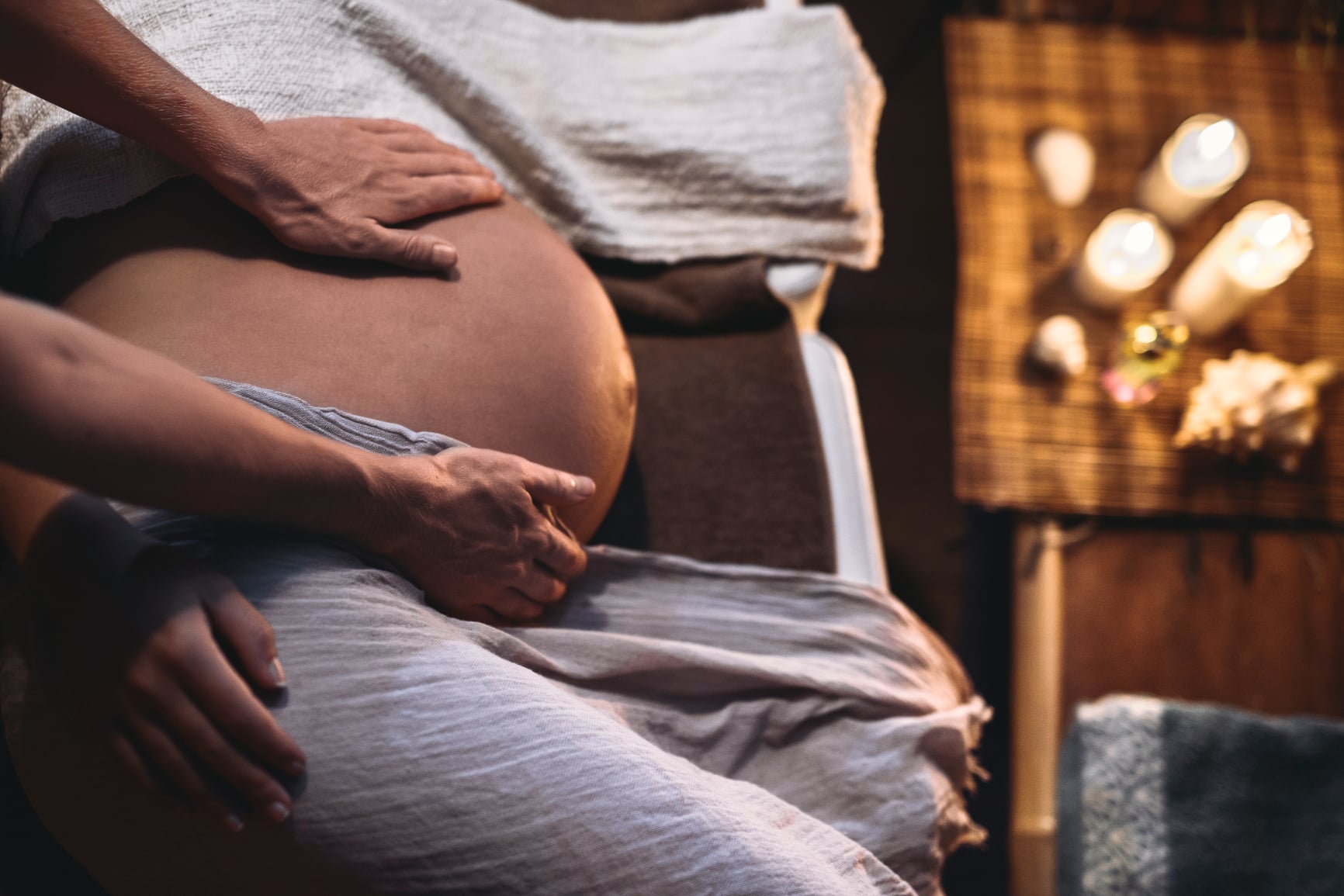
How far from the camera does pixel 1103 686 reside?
3.62ft

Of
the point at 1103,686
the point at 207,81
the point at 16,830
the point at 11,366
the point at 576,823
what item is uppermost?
the point at 207,81

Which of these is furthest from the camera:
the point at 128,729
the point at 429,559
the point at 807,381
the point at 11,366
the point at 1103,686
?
the point at 1103,686

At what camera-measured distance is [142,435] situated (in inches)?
17.6

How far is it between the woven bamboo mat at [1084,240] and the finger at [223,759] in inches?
32.6

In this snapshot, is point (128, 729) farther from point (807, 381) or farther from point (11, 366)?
point (807, 381)

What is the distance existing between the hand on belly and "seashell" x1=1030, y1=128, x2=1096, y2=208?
815 millimetres

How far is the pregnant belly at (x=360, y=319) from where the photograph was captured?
66 cm

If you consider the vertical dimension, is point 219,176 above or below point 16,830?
above

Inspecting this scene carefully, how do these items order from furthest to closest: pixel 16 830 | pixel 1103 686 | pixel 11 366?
pixel 1103 686 < pixel 16 830 < pixel 11 366

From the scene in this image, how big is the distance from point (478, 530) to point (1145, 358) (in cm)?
83

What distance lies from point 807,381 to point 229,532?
578mm

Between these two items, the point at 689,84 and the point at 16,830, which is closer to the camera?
the point at 16,830

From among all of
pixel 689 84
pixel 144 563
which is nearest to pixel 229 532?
pixel 144 563

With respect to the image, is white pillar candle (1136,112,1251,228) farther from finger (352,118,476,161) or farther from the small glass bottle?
finger (352,118,476,161)
